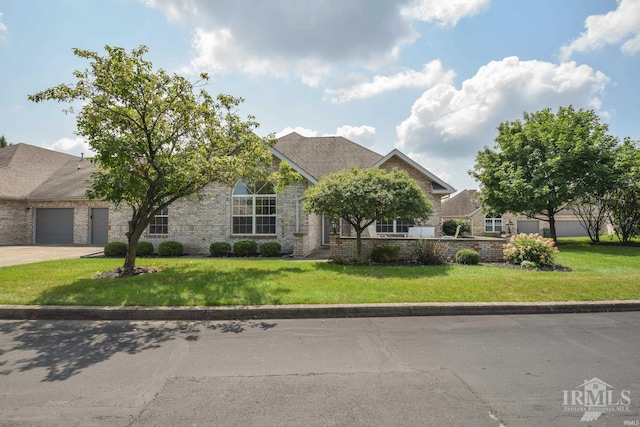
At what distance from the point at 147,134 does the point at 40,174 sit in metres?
20.8

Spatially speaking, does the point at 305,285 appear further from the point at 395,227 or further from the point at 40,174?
the point at 40,174

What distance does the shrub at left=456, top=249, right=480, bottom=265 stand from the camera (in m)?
11.3

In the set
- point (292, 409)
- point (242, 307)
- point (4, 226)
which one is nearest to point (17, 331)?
point (242, 307)

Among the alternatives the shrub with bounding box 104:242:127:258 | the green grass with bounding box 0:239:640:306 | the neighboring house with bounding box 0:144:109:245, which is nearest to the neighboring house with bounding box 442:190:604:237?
the green grass with bounding box 0:239:640:306

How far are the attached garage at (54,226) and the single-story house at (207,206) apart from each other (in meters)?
0.06

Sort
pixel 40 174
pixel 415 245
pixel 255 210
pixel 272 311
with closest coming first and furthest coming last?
pixel 272 311, pixel 415 245, pixel 255 210, pixel 40 174

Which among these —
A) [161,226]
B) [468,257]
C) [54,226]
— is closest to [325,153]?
[161,226]

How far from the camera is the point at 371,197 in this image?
10.3 m

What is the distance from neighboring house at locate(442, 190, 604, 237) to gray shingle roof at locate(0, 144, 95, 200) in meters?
32.2

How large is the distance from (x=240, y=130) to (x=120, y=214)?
33.6 feet

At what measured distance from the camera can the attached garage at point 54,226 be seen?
2044cm

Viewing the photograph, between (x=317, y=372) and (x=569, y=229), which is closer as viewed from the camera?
(x=317, y=372)

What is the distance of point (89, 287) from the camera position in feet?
25.3

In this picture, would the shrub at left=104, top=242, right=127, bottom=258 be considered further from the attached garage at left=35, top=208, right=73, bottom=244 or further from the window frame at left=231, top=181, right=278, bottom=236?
the attached garage at left=35, top=208, right=73, bottom=244
